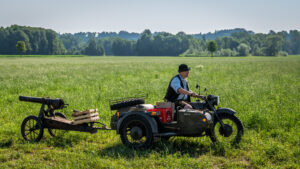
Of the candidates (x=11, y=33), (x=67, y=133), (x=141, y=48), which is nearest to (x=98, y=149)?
(x=67, y=133)

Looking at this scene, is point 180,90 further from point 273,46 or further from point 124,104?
point 273,46

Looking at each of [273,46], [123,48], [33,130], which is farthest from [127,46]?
[33,130]

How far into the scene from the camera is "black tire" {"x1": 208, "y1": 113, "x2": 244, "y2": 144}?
19.1 ft

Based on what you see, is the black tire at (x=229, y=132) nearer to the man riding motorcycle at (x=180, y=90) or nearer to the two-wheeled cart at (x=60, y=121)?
the man riding motorcycle at (x=180, y=90)

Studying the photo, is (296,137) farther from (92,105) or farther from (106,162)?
(92,105)

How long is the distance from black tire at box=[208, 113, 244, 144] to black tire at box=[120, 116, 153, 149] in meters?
1.37

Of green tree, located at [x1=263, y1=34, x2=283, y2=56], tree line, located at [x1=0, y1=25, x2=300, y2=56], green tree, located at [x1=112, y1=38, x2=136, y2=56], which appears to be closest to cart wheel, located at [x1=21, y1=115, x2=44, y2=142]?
tree line, located at [x1=0, y1=25, x2=300, y2=56]

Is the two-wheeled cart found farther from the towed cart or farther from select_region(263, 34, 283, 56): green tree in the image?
select_region(263, 34, 283, 56): green tree

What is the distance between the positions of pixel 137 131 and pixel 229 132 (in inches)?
80.2

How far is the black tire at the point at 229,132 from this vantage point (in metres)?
5.81

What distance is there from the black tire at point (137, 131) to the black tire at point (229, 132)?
137 centimetres

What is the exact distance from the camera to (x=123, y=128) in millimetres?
5883

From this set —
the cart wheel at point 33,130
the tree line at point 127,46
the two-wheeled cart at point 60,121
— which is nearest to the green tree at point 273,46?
the tree line at point 127,46

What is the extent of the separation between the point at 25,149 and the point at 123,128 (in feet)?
7.62
